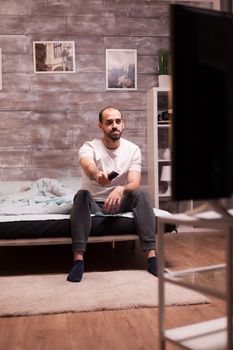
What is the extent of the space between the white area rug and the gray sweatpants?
0.23 meters

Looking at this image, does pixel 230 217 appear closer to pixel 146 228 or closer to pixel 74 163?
pixel 146 228

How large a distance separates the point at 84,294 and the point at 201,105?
1.59 m

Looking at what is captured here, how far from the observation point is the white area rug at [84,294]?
2.26m

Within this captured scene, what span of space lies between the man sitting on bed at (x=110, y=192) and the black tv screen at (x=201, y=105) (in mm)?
1729

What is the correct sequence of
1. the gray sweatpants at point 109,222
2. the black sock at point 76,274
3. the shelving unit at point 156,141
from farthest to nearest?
the shelving unit at point 156,141
the gray sweatpants at point 109,222
the black sock at point 76,274

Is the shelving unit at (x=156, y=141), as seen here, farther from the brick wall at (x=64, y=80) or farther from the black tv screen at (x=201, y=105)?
the black tv screen at (x=201, y=105)

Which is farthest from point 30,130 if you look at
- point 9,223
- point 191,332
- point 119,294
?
point 191,332

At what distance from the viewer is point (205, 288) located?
1185mm

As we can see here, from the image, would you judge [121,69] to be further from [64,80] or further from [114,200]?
[114,200]

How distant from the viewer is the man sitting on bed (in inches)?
112

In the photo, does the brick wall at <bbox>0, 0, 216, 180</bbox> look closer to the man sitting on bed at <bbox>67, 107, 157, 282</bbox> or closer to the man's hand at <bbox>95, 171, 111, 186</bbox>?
the man sitting on bed at <bbox>67, 107, 157, 282</bbox>

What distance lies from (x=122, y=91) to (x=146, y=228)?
2.15m

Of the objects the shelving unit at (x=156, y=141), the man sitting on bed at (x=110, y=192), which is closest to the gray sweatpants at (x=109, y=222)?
the man sitting on bed at (x=110, y=192)

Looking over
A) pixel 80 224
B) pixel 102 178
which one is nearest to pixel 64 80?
pixel 102 178
